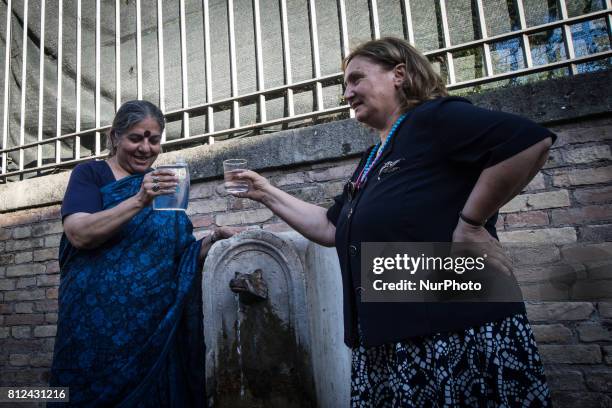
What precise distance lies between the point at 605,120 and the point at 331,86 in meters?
1.64

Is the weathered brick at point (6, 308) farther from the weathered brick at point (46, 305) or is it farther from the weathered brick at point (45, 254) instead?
the weathered brick at point (45, 254)

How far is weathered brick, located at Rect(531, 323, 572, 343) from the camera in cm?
223

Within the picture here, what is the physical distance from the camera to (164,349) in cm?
177

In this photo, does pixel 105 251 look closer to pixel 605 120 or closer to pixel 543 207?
pixel 543 207

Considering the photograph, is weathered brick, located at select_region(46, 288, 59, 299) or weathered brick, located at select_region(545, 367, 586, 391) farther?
weathered brick, located at select_region(46, 288, 59, 299)

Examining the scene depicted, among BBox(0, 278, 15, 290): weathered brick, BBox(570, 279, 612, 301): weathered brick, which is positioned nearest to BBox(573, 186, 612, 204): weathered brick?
BBox(570, 279, 612, 301): weathered brick

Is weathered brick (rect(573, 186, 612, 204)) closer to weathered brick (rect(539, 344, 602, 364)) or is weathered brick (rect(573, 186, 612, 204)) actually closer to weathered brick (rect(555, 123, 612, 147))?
weathered brick (rect(555, 123, 612, 147))

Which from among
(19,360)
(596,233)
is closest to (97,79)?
(19,360)

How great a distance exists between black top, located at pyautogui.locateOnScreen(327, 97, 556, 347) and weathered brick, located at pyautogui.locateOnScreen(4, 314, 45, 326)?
3.26 metres

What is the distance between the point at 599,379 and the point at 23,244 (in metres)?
4.15

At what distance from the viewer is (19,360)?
11.8 feet

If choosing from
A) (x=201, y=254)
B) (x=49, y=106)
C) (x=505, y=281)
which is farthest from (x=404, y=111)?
(x=49, y=106)

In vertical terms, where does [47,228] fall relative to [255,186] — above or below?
above

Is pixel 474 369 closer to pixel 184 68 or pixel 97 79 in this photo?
pixel 184 68
